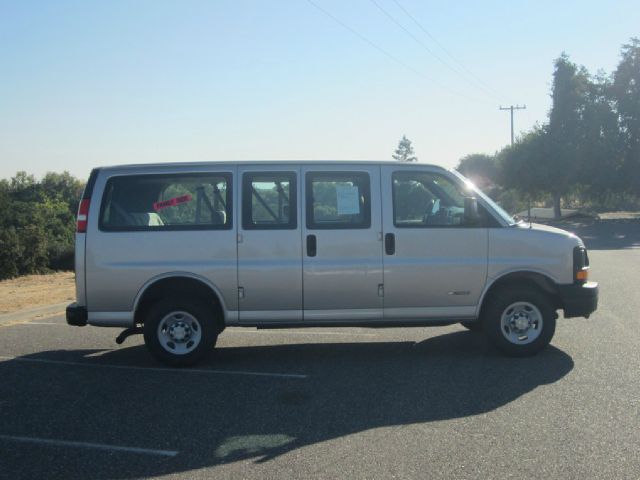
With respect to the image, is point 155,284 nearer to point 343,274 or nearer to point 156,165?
point 156,165

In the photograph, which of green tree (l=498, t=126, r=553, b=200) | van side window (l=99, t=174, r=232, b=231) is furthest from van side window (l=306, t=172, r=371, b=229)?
green tree (l=498, t=126, r=553, b=200)

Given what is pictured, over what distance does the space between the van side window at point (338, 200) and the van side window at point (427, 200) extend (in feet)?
1.20

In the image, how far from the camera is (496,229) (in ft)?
26.0

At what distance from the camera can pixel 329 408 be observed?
6086 mm

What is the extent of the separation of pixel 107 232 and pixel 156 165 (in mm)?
921

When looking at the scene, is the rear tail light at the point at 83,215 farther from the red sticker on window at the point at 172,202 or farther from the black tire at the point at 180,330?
the black tire at the point at 180,330

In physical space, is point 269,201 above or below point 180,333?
above

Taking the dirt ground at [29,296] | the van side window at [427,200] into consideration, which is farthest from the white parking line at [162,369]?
the dirt ground at [29,296]

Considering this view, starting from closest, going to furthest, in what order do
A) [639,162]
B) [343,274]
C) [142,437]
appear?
[142,437] < [343,274] < [639,162]

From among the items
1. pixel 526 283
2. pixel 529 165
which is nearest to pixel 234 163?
pixel 526 283

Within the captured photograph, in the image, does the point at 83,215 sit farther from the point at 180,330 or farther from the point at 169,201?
the point at 180,330

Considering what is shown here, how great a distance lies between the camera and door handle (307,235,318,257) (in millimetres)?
7715

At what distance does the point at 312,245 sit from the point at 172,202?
163cm

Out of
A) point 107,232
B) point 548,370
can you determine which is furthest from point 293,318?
point 548,370
